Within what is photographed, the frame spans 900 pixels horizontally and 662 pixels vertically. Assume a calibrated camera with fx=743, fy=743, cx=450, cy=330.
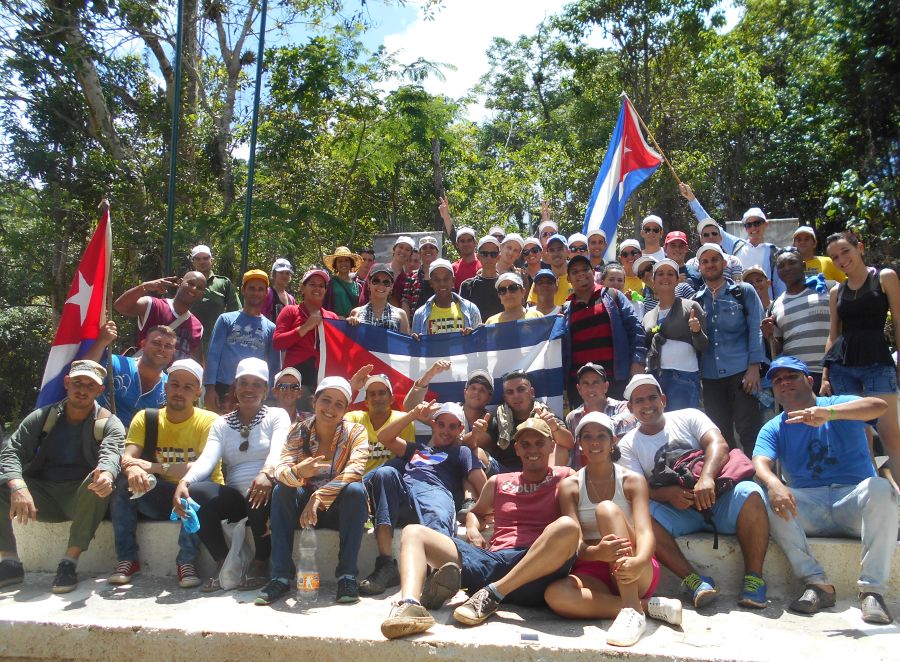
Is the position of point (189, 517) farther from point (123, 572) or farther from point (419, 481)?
point (419, 481)

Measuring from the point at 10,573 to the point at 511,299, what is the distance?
4.71 metres

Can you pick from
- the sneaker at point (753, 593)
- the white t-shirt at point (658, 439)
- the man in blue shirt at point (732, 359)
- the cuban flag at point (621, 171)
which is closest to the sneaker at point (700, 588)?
the sneaker at point (753, 593)

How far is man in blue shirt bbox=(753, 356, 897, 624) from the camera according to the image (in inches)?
179

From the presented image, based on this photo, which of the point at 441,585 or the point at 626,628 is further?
the point at 441,585

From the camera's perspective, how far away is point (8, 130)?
16.7 m

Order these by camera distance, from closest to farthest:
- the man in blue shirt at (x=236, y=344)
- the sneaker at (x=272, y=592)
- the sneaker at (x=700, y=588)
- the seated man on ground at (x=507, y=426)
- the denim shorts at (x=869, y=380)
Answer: the sneaker at (x=700, y=588)
the sneaker at (x=272, y=592)
the denim shorts at (x=869, y=380)
the seated man on ground at (x=507, y=426)
the man in blue shirt at (x=236, y=344)

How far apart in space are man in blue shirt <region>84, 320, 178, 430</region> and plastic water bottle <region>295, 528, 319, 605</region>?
1.99 meters

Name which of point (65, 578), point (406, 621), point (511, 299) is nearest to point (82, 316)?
point (65, 578)

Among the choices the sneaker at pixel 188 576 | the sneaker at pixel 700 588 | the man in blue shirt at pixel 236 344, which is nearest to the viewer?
the sneaker at pixel 700 588

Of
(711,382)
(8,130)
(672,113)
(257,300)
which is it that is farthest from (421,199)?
(711,382)

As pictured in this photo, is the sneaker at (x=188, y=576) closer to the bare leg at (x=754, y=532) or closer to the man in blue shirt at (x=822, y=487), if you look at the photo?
the bare leg at (x=754, y=532)

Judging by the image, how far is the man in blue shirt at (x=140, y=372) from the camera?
6328 mm

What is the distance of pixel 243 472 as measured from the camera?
5633 mm

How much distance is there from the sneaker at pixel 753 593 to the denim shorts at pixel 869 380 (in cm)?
192
